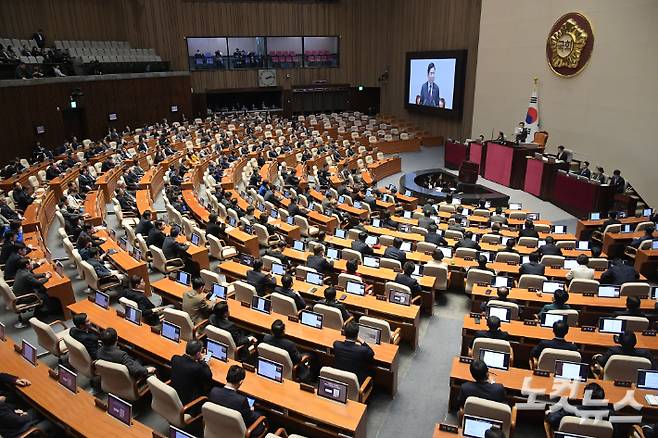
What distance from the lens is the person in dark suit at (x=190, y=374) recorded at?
532 centimetres

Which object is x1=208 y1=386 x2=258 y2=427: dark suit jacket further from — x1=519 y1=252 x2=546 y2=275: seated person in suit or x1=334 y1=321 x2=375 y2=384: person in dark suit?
x1=519 y1=252 x2=546 y2=275: seated person in suit

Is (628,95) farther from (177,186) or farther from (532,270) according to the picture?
(177,186)

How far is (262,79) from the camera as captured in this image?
30531 millimetres

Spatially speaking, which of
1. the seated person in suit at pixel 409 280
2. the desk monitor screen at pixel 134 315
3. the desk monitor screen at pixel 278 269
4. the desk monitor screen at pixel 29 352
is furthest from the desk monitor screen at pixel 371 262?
the desk monitor screen at pixel 29 352

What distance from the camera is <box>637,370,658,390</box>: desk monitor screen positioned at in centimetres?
532

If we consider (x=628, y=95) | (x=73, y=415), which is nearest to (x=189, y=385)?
(x=73, y=415)

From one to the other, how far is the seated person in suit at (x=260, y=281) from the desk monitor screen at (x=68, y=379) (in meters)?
3.17

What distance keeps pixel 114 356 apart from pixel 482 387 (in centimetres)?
425

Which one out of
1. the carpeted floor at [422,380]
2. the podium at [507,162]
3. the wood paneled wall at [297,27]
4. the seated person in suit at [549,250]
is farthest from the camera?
the wood paneled wall at [297,27]

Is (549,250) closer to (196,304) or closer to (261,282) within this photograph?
(261,282)

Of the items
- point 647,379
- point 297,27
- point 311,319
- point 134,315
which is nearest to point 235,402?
point 311,319

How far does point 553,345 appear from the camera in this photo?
608 centimetres

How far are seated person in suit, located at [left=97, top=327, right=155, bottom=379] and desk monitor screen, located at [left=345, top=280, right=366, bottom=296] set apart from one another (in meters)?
3.34

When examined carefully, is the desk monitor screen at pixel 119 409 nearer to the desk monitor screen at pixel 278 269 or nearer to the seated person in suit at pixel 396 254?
the desk monitor screen at pixel 278 269
